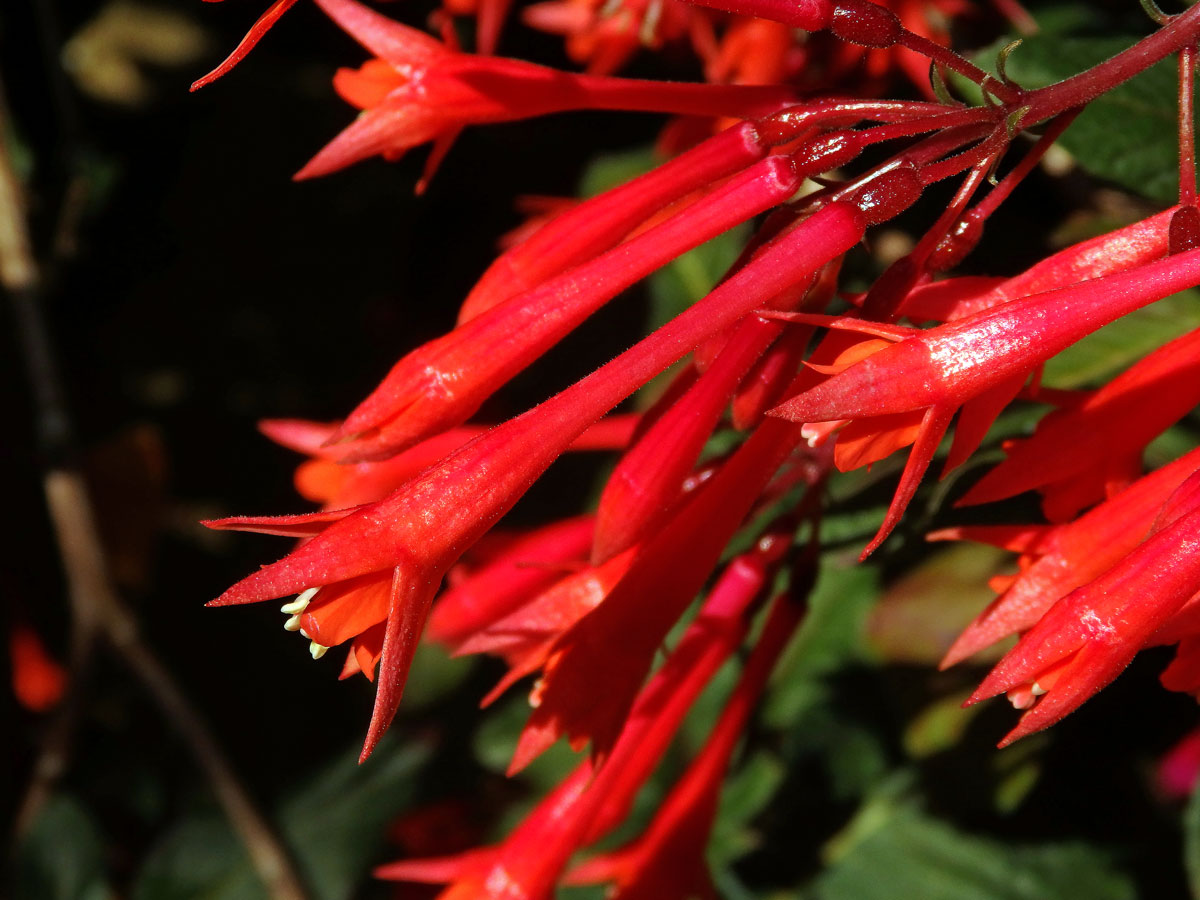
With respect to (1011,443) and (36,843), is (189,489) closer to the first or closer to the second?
(36,843)

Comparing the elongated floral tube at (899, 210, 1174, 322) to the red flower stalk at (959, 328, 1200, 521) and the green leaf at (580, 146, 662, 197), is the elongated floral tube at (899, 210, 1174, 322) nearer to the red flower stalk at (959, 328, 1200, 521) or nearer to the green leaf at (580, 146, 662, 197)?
the red flower stalk at (959, 328, 1200, 521)

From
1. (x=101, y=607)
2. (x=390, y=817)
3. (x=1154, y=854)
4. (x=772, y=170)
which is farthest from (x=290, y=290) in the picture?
(x=1154, y=854)

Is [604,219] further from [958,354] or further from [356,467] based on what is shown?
[356,467]

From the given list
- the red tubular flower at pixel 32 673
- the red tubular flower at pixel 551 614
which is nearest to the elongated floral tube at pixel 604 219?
the red tubular flower at pixel 551 614

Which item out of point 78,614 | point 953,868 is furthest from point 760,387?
point 78,614

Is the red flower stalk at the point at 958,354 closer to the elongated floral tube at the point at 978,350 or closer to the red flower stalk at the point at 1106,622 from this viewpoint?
the elongated floral tube at the point at 978,350

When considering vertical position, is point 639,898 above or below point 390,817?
above
